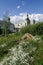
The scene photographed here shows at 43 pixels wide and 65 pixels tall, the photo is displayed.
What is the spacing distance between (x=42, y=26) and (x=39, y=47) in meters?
6.84

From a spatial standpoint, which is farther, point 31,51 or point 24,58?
point 31,51

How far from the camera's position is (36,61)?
1190 centimetres

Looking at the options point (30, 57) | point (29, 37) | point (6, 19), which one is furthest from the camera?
point (6, 19)

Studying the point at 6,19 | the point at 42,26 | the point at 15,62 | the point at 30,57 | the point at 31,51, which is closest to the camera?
the point at 15,62

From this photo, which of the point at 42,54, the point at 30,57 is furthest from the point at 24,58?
the point at 42,54

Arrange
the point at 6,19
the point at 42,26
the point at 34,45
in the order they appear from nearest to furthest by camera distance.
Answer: the point at 34,45
the point at 42,26
the point at 6,19

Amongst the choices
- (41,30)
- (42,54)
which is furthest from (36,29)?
(42,54)

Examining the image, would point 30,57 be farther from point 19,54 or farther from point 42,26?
point 42,26

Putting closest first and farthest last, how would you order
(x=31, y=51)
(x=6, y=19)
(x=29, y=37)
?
(x=31, y=51), (x=29, y=37), (x=6, y=19)

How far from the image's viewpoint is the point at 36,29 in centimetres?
2142

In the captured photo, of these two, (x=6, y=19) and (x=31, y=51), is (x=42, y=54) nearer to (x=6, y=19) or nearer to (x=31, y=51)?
(x=31, y=51)

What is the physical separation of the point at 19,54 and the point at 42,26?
888cm

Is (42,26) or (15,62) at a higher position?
(42,26)

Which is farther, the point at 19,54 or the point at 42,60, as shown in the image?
the point at 19,54
